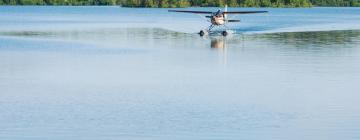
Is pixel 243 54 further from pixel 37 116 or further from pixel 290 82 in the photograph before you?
pixel 37 116

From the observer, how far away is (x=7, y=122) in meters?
11.6

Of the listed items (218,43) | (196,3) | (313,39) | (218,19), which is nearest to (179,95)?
(218,43)


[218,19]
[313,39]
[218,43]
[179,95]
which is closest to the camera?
[179,95]

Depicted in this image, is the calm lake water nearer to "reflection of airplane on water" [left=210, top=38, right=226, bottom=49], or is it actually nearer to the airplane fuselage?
"reflection of airplane on water" [left=210, top=38, right=226, bottom=49]

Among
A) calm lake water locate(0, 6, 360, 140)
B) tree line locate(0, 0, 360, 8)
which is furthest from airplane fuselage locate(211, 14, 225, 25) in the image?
tree line locate(0, 0, 360, 8)

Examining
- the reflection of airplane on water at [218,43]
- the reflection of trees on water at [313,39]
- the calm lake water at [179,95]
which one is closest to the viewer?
the calm lake water at [179,95]

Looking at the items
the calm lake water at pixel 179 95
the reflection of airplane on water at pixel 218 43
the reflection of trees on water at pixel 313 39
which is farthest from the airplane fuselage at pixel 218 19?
the calm lake water at pixel 179 95

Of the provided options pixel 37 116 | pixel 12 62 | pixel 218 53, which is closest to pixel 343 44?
pixel 218 53

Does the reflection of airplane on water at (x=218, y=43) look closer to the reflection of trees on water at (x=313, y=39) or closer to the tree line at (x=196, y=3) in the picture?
the reflection of trees on water at (x=313, y=39)

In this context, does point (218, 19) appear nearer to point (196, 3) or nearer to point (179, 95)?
point (179, 95)

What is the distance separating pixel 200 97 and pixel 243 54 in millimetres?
10172

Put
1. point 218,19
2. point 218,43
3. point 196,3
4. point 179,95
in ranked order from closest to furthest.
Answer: point 179,95, point 218,43, point 218,19, point 196,3

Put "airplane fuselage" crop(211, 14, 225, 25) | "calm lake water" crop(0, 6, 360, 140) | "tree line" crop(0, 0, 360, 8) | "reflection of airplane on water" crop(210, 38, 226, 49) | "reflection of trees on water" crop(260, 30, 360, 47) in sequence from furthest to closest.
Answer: "tree line" crop(0, 0, 360, 8) < "airplane fuselage" crop(211, 14, 225, 25) < "reflection of trees on water" crop(260, 30, 360, 47) < "reflection of airplane on water" crop(210, 38, 226, 49) < "calm lake water" crop(0, 6, 360, 140)

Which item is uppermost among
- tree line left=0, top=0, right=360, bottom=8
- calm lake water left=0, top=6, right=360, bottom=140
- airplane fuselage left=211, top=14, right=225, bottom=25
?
calm lake water left=0, top=6, right=360, bottom=140
